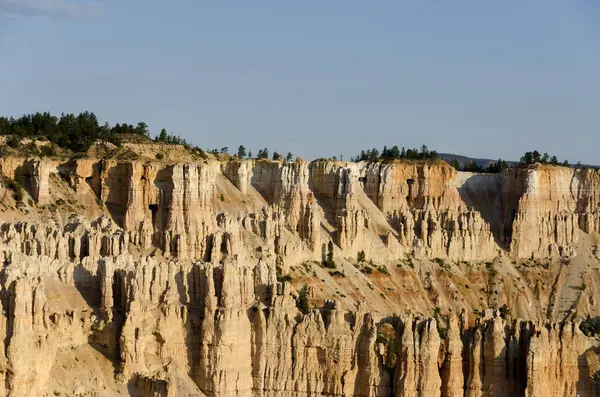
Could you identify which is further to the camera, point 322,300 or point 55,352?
point 322,300

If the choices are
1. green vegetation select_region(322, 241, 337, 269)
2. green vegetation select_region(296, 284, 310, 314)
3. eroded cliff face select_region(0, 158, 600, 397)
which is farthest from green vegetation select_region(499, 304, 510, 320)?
green vegetation select_region(296, 284, 310, 314)

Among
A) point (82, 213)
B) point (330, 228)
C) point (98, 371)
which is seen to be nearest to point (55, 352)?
point (98, 371)

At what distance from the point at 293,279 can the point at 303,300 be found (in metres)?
12.0

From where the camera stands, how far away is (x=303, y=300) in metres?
110

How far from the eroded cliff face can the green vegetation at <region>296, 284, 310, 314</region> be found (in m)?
1.53

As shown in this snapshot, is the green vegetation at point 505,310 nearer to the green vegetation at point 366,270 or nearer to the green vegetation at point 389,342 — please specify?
the green vegetation at point 366,270

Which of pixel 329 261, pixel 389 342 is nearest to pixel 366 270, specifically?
pixel 329 261

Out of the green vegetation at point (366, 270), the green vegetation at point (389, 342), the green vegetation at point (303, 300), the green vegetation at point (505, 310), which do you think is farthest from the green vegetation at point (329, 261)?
the green vegetation at point (389, 342)

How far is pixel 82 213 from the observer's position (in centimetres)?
11456

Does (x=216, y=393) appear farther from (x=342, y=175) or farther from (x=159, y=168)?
(x=342, y=175)

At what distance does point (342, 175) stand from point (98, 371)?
200 ft

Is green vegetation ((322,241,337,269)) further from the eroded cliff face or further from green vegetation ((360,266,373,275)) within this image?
green vegetation ((360,266,373,275))

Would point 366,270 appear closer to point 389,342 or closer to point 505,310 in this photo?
point 505,310

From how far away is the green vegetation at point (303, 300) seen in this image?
103 meters
